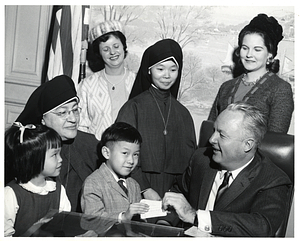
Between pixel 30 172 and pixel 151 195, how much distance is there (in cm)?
83

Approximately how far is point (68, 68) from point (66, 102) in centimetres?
72

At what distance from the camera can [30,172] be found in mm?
2371

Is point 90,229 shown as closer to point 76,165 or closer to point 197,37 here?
point 76,165

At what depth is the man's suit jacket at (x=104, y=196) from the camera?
7.94 feet

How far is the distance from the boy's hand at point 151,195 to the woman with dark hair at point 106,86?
0.64 metres

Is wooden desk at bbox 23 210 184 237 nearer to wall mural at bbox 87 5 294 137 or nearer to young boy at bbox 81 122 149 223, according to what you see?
young boy at bbox 81 122 149 223

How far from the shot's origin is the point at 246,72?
305 centimetres

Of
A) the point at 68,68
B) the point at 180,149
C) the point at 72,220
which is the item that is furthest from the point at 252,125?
the point at 68,68

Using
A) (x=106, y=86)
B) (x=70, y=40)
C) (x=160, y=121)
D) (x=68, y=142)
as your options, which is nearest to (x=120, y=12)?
(x=70, y=40)

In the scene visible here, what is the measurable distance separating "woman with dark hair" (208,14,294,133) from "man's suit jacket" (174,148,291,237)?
1.52ft

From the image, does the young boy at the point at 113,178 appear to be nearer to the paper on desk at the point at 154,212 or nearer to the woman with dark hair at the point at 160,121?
the paper on desk at the point at 154,212

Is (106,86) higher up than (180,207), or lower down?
higher up

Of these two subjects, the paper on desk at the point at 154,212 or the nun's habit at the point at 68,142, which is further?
the nun's habit at the point at 68,142

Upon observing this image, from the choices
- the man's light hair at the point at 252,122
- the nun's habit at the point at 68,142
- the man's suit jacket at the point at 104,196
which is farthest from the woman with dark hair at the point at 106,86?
the man's light hair at the point at 252,122
